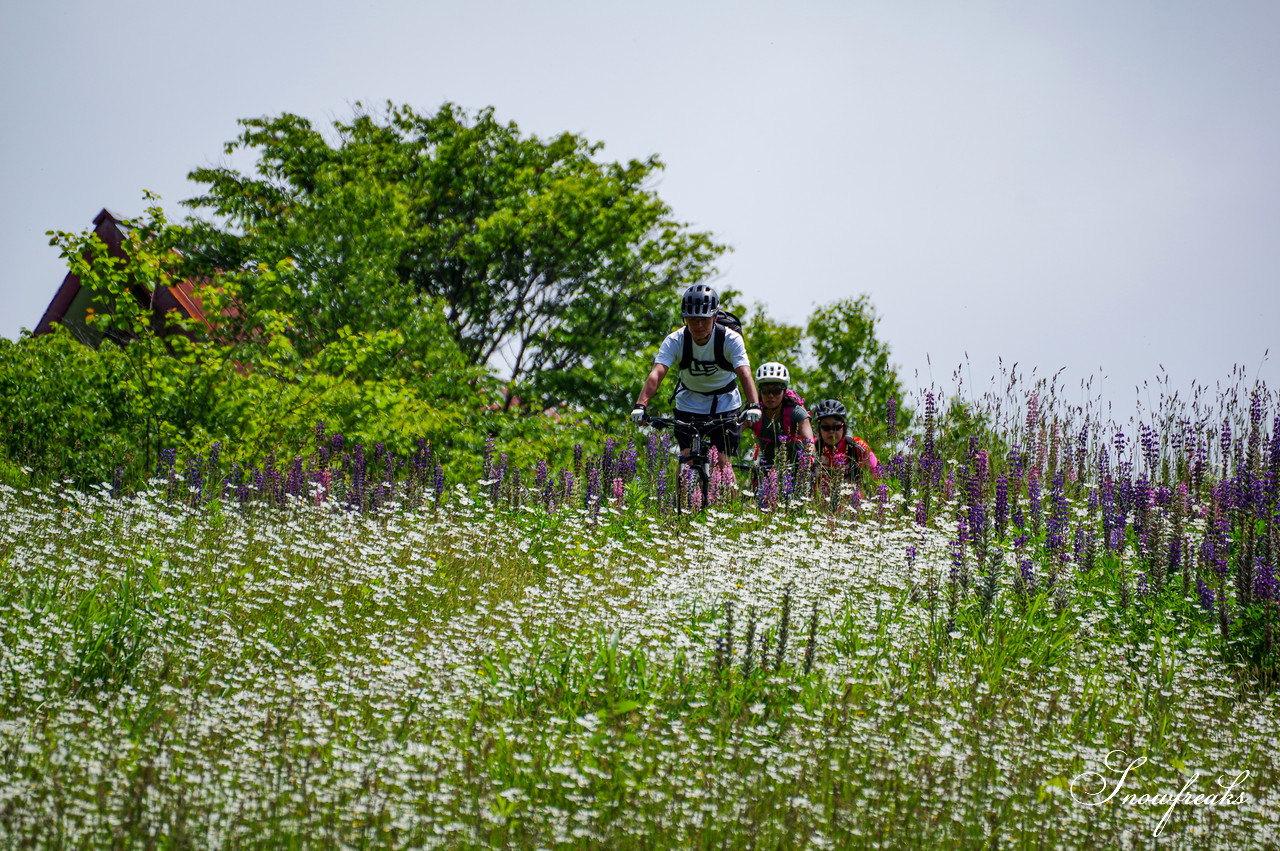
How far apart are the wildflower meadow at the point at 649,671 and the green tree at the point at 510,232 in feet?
47.4

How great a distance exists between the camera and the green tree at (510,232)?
23047 millimetres

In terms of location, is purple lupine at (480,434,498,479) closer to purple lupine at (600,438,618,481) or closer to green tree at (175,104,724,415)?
purple lupine at (600,438,618,481)

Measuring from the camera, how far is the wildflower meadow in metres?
3.29

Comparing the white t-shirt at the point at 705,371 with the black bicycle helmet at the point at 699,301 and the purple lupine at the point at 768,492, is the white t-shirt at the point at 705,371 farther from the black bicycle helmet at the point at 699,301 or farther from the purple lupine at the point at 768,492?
the purple lupine at the point at 768,492

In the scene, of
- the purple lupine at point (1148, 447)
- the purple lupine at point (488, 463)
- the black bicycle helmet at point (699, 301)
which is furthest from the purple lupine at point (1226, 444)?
the purple lupine at point (488, 463)

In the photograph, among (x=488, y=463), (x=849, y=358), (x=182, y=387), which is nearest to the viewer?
(x=182, y=387)

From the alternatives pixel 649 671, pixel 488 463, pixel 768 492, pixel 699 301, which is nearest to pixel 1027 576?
pixel 768 492

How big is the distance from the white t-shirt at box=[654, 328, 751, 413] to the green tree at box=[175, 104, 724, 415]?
40.8 feet

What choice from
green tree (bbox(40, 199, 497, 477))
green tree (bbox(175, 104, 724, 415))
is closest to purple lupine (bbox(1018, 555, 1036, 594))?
green tree (bbox(40, 199, 497, 477))

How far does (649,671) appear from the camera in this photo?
461 cm

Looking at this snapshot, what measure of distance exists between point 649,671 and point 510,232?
65.4 feet

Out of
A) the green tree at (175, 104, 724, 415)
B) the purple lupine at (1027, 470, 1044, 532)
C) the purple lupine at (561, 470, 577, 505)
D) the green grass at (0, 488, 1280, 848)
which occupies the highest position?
the green tree at (175, 104, 724, 415)

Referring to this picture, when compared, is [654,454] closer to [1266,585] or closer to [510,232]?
[1266,585]

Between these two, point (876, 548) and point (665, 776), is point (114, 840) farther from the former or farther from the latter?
point (876, 548)
